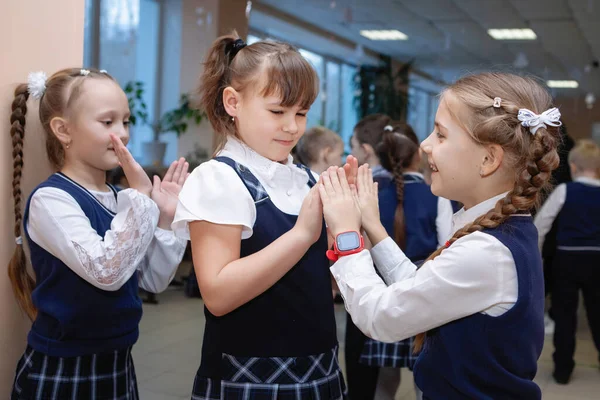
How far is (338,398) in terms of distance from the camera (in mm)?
1311

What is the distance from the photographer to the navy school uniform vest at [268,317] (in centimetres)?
123

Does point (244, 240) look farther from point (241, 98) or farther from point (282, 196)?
point (241, 98)

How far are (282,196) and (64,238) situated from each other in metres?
0.49

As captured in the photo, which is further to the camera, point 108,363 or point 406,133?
point 406,133

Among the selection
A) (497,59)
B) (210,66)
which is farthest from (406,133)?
(497,59)

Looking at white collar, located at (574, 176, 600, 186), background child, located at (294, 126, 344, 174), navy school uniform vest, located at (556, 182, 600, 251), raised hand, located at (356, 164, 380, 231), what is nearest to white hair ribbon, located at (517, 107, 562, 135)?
raised hand, located at (356, 164, 380, 231)

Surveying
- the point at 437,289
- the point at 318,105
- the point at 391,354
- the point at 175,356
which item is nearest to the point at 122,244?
the point at 437,289

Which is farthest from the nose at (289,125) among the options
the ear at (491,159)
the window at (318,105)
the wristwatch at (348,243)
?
the window at (318,105)

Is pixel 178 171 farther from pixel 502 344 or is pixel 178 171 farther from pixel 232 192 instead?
pixel 502 344

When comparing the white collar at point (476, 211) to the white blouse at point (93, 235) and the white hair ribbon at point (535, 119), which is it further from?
the white blouse at point (93, 235)

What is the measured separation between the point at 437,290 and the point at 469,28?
497cm

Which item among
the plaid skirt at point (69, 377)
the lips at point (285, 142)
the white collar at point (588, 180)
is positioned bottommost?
the plaid skirt at point (69, 377)

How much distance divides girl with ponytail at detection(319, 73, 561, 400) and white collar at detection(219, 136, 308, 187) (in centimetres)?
12

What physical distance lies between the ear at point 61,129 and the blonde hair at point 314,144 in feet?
6.35
